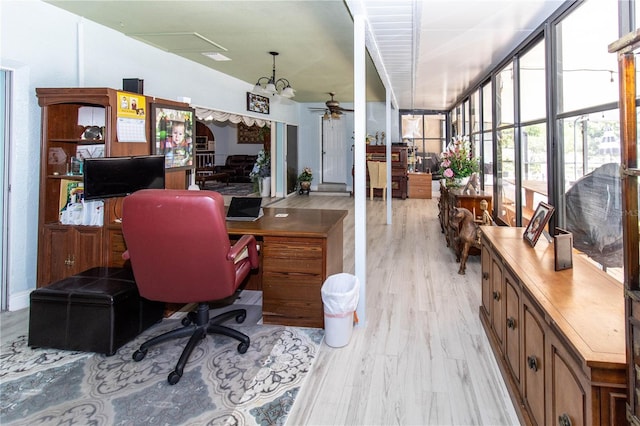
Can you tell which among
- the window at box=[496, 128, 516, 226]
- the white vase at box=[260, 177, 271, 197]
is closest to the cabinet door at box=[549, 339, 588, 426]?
the window at box=[496, 128, 516, 226]

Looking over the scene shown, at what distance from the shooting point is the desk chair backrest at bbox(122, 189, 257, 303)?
7.07ft

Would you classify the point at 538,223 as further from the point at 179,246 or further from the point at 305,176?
the point at 305,176

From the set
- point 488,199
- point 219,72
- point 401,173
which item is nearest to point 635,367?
point 488,199

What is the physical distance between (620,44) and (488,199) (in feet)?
13.2

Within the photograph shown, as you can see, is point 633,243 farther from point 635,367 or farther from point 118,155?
point 118,155

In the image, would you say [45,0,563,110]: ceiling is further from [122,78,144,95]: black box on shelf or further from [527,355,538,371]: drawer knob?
[527,355,538,371]: drawer knob

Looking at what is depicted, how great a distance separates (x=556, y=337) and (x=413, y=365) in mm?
1160

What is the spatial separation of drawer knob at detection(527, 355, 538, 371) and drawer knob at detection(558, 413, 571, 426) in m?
0.29

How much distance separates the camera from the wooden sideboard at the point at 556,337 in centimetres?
112

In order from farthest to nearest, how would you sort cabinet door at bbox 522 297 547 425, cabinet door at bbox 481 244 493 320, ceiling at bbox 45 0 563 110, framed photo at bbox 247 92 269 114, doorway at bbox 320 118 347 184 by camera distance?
doorway at bbox 320 118 347 184 → framed photo at bbox 247 92 269 114 → ceiling at bbox 45 0 563 110 → cabinet door at bbox 481 244 493 320 → cabinet door at bbox 522 297 547 425

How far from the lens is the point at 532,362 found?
1.66m

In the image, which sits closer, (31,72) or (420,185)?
(31,72)

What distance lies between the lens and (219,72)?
6.70m

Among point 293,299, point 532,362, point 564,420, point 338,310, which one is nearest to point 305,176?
point 293,299
